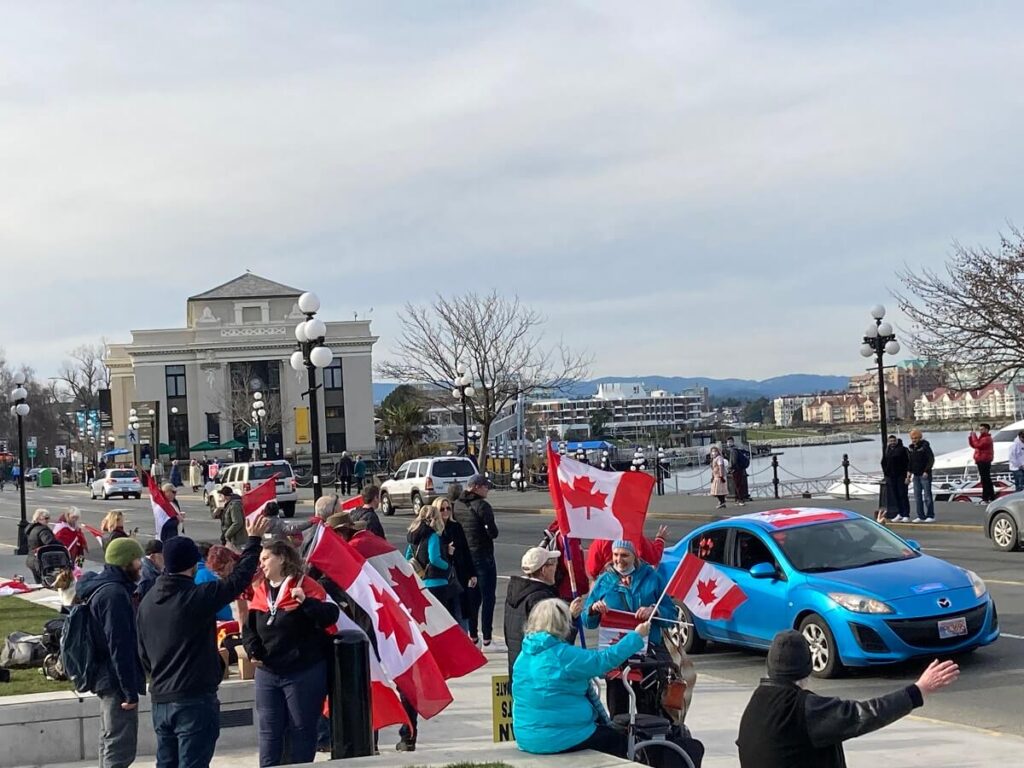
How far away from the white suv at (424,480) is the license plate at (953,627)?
2749 centimetres

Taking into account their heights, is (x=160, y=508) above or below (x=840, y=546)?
above

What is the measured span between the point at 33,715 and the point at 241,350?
88.3 meters

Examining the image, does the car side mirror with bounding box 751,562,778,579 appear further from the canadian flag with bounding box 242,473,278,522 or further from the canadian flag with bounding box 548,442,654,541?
the canadian flag with bounding box 242,473,278,522

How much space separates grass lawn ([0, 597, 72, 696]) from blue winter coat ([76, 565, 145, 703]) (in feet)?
8.84

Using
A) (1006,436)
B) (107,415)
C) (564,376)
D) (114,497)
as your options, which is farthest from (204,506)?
(107,415)

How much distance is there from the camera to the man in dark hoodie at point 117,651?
25.4ft

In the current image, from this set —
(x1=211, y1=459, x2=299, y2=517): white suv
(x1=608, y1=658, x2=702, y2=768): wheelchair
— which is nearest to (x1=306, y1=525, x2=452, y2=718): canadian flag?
(x1=608, y1=658, x2=702, y2=768): wheelchair

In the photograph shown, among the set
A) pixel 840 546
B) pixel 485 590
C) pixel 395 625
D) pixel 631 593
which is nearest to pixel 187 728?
pixel 395 625

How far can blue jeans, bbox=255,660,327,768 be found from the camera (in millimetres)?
7500

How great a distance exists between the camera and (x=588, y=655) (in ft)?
22.1

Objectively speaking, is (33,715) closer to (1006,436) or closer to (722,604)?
(722,604)

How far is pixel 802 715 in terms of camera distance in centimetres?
556

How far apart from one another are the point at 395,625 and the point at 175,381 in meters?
90.6

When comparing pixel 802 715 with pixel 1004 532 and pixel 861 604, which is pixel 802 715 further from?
pixel 1004 532
